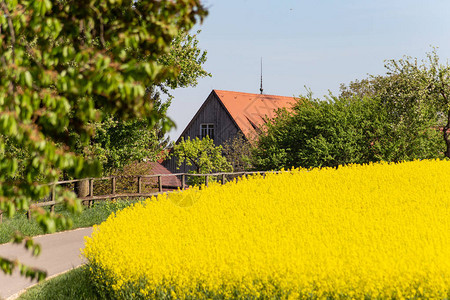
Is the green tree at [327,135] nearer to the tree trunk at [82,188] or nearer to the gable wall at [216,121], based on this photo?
the tree trunk at [82,188]

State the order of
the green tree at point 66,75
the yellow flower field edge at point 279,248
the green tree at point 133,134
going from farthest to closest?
the green tree at point 133,134 < the yellow flower field edge at point 279,248 < the green tree at point 66,75

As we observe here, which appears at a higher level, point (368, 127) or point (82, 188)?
point (368, 127)

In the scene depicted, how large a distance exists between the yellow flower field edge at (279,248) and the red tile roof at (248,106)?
83.6ft

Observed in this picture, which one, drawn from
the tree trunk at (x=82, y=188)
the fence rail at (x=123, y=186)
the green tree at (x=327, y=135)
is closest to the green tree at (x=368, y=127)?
the green tree at (x=327, y=135)

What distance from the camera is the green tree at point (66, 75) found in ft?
11.1

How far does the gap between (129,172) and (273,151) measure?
7.72 meters

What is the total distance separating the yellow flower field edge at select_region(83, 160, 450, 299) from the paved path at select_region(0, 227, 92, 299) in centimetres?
192

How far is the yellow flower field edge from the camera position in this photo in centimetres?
613

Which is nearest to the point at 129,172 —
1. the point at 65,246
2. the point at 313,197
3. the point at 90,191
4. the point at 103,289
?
the point at 90,191

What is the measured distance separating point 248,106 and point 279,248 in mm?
33114

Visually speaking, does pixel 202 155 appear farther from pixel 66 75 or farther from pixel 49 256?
pixel 66 75

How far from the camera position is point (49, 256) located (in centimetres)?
1248

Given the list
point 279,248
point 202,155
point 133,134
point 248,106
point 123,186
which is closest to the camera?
point 279,248

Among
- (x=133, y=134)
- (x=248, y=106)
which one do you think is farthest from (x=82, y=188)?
(x=248, y=106)
